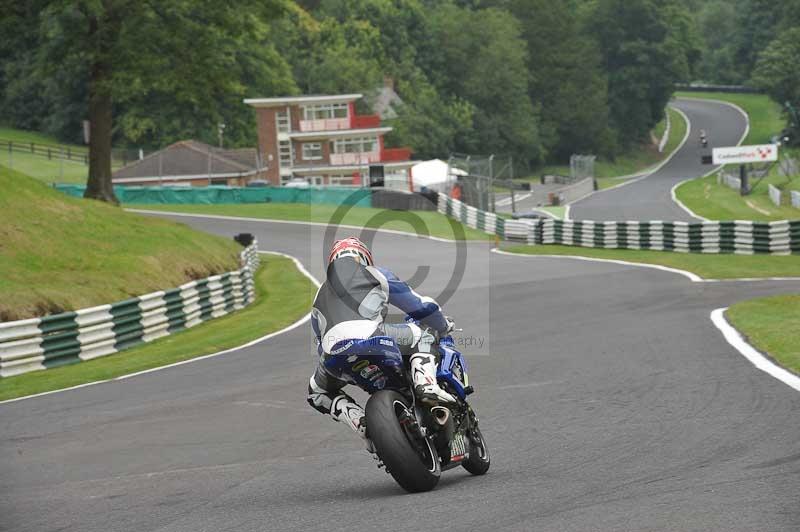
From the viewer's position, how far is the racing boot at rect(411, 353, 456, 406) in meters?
7.60

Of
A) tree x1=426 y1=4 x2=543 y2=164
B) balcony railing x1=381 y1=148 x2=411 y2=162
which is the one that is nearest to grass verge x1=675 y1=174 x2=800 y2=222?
balcony railing x1=381 y1=148 x2=411 y2=162

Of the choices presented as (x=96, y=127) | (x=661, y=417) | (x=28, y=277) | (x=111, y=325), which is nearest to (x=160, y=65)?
(x=96, y=127)

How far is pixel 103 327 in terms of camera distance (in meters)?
19.3

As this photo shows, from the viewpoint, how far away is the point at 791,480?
6914 millimetres

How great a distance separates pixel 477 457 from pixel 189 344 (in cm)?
1182

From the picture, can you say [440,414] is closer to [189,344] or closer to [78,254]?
[189,344]

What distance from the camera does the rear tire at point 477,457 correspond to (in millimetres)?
8039

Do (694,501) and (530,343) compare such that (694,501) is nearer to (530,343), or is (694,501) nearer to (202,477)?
(202,477)

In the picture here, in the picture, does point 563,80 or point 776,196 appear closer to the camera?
point 776,196

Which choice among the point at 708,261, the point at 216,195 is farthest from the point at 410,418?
the point at 216,195

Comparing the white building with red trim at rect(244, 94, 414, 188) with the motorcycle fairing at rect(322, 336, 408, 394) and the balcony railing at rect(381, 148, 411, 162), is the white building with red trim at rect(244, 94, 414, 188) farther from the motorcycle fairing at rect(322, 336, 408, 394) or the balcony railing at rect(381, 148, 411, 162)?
the motorcycle fairing at rect(322, 336, 408, 394)

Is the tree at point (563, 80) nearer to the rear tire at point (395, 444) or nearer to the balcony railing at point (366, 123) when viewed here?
the balcony railing at point (366, 123)

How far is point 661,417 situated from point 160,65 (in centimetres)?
3199

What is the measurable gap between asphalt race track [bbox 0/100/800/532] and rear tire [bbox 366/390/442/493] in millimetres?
117
